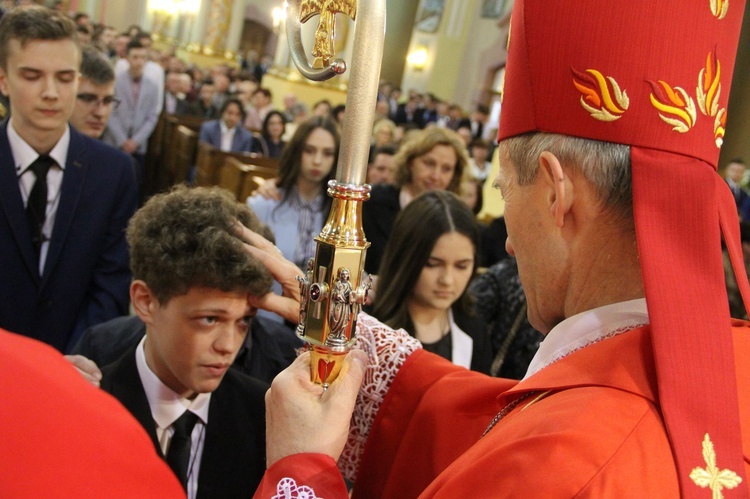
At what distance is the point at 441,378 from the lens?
1.66 meters

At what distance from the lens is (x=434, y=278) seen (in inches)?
120

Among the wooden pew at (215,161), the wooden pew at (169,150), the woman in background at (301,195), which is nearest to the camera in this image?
the woman in background at (301,195)

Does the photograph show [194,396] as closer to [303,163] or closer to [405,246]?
[405,246]

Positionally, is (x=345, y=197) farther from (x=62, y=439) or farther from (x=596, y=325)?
(x=62, y=439)

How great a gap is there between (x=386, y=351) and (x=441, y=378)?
0.13 metres

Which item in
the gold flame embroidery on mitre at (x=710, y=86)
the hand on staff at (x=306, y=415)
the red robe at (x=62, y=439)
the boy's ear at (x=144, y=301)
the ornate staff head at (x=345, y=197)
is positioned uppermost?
the gold flame embroidery on mitre at (x=710, y=86)

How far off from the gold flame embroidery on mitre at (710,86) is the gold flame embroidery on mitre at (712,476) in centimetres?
51

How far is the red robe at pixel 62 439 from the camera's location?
646 millimetres

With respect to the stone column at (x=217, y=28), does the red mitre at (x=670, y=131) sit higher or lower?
lower

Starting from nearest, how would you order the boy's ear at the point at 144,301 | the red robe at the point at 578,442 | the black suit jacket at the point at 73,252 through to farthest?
1. the red robe at the point at 578,442
2. the boy's ear at the point at 144,301
3. the black suit jacket at the point at 73,252

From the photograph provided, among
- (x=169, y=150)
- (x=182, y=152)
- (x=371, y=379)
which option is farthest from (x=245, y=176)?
(x=371, y=379)

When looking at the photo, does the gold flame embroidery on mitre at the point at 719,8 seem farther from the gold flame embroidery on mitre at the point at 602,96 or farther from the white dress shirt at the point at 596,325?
the white dress shirt at the point at 596,325

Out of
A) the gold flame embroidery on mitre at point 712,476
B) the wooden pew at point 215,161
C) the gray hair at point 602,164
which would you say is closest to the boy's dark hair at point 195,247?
the gray hair at point 602,164

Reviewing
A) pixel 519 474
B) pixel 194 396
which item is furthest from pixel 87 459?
pixel 194 396
